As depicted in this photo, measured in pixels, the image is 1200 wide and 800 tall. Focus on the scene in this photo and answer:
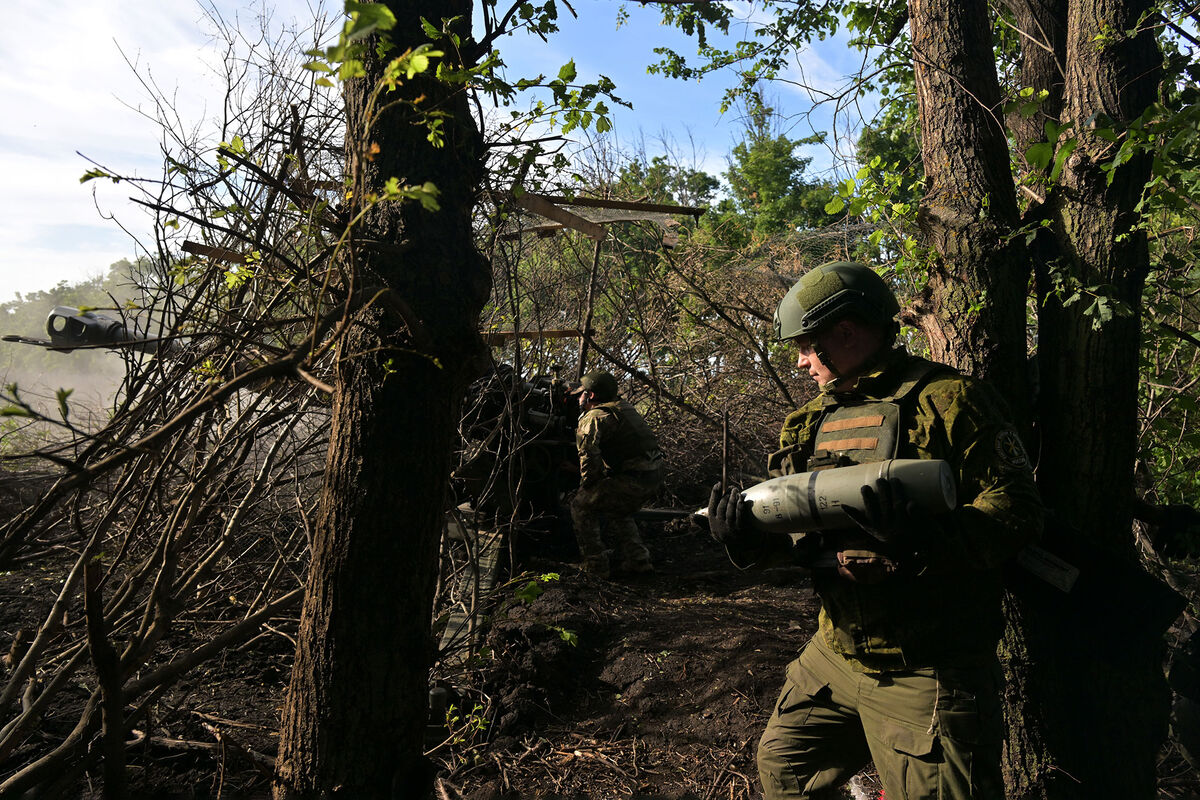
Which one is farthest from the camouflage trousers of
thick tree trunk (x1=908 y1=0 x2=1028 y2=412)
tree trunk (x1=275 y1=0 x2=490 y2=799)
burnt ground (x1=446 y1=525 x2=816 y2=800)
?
tree trunk (x1=275 y1=0 x2=490 y2=799)

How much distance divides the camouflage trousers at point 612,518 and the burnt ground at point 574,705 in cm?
65

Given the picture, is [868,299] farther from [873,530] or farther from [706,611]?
[706,611]

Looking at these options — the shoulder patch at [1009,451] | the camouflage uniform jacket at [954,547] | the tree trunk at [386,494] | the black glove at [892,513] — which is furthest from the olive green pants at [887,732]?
the tree trunk at [386,494]

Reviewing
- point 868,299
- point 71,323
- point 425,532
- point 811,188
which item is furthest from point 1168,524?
point 811,188

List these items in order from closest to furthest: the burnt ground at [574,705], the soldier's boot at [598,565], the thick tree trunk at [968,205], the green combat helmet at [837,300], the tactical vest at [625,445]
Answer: the green combat helmet at [837,300] → the thick tree trunk at [968,205] → the burnt ground at [574,705] → the soldier's boot at [598,565] → the tactical vest at [625,445]

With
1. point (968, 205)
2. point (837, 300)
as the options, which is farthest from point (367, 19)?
point (968, 205)

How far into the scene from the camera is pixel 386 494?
195cm

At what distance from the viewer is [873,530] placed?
1.99m

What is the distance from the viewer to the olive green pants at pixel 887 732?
2.06 m

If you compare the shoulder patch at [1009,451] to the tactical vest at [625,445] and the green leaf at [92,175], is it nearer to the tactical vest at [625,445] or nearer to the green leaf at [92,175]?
the green leaf at [92,175]

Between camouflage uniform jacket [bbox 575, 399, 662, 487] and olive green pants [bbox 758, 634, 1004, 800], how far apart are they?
4.18 m

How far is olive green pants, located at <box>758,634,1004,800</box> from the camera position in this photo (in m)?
2.06

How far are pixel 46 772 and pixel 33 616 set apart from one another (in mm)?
3383

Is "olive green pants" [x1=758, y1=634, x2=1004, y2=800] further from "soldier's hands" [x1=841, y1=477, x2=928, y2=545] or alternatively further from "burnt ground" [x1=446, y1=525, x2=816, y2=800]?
"burnt ground" [x1=446, y1=525, x2=816, y2=800]
